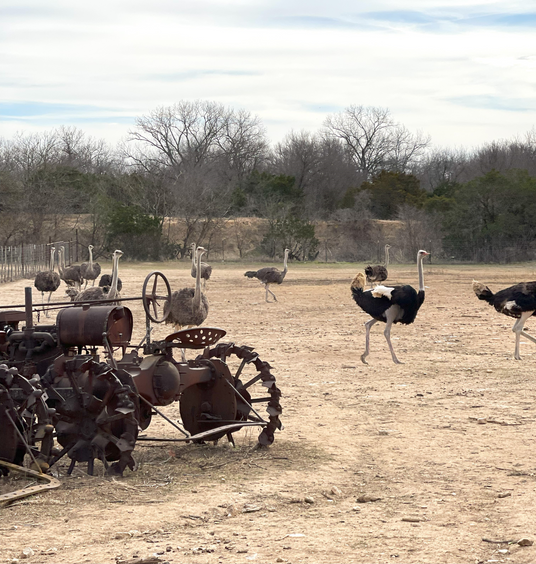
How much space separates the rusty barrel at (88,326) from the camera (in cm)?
627

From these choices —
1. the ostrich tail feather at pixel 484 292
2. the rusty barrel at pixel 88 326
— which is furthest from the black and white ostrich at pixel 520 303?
the rusty barrel at pixel 88 326

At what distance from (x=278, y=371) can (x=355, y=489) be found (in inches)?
210

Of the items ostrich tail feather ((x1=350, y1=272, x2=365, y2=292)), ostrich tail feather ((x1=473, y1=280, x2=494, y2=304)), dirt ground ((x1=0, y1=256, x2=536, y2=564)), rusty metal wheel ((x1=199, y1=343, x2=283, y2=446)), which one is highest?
ostrich tail feather ((x1=350, y1=272, x2=365, y2=292))

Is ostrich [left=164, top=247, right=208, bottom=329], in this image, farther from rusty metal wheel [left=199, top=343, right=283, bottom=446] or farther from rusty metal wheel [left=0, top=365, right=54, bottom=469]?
rusty metal wheel [left=0, top=365, right=54, bottom=469]

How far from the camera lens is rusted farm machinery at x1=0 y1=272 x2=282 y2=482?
5730mm

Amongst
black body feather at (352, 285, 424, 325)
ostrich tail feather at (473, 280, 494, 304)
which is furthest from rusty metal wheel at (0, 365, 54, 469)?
ostrich tail feather at (473, 280, 494, 304)

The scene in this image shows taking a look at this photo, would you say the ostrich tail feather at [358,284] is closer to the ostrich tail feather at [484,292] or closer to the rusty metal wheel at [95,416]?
the ostrich tail feather at [484,292]

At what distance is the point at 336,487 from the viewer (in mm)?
5812

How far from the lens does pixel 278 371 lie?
11109 mm

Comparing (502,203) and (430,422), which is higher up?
(502,203)

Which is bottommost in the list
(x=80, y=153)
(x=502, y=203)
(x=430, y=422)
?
(x=430, y=422)

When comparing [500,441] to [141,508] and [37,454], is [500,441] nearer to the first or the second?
[141,508]

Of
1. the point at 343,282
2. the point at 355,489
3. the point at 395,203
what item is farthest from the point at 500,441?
the point at 395,203

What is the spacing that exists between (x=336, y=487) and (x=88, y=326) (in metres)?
2.18
